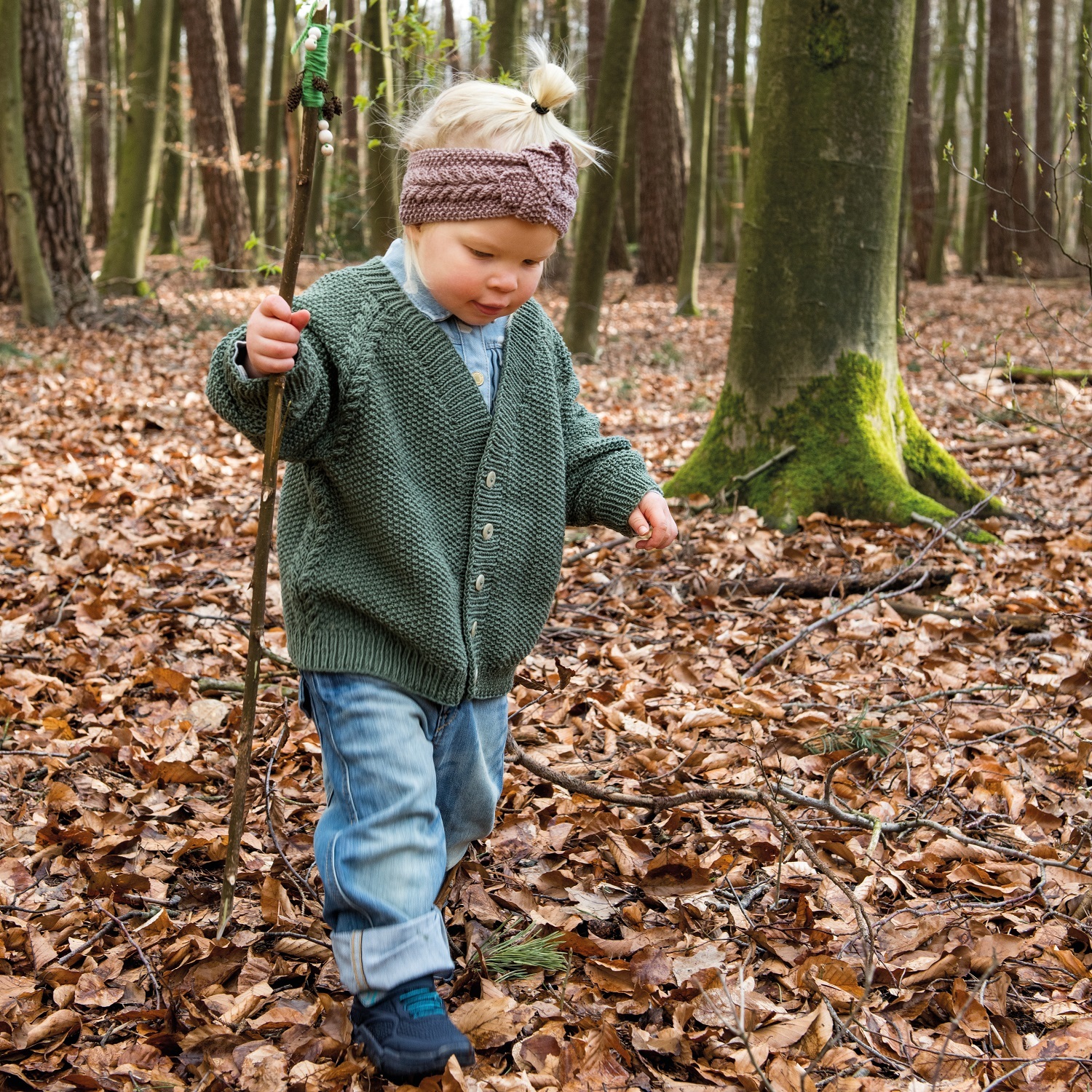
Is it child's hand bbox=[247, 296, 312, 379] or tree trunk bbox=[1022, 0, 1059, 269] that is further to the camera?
tree trunk bbox=[1022, 0, 1059, 269]

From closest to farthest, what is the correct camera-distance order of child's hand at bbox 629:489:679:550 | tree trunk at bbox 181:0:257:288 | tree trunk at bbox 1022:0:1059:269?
child's hand at bbox 629:489:679:550, tree trunk at bbox 181:0:257:288, tree trunk at bbox 1022:0:1059:269

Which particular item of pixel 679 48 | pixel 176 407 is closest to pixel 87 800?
pixel 176 407

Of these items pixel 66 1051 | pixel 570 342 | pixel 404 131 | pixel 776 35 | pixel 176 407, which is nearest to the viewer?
pixel 66 1051

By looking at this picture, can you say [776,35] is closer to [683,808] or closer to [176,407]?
[683,808]

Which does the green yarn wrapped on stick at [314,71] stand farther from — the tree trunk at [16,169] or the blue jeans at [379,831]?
the tree trunk at [16,169]

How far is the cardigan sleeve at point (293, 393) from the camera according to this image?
187 centimetres

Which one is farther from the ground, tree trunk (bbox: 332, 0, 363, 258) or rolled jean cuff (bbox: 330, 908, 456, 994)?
tree trunk (bbox: 332, 0, 363, 258)

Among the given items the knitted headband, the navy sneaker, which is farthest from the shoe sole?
the knitted headband

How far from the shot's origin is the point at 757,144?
195 inches

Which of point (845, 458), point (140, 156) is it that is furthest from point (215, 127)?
point (845, 458)

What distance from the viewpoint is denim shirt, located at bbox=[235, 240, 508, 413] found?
2.11 m

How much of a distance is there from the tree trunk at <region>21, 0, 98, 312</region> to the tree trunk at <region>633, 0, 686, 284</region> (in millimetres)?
8460

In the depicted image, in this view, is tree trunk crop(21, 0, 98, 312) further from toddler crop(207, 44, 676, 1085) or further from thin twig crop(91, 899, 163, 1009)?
toddler crop(207, 44, 676, 1085)

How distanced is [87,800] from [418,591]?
1.41 metres
